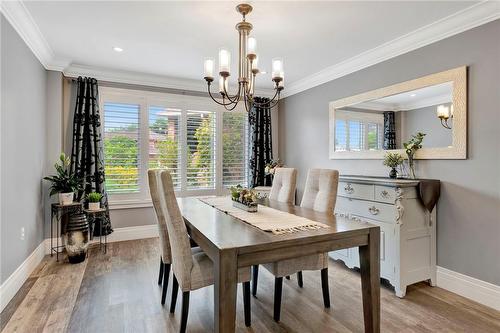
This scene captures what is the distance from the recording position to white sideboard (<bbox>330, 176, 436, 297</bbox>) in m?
2.67

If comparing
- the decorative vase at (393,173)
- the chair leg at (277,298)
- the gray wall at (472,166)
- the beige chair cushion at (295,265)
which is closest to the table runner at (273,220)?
the beige chair cushion at (295,265)

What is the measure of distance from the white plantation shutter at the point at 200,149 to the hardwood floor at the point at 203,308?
1901 mm

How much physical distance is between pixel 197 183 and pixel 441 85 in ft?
11.8

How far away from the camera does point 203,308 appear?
240 cm

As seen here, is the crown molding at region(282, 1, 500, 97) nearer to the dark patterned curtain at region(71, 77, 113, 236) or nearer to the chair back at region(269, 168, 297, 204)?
the chair back at region(269, 168, 297, 204)

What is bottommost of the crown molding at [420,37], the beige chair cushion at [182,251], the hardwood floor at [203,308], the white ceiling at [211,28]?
the hardwood floor at [203,308]

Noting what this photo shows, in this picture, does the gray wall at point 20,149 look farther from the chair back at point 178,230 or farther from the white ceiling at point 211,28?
the chair back at point 178,230

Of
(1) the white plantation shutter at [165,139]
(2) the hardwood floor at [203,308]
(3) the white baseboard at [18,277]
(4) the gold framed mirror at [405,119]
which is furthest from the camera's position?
(1) the white plantation shutter at [165,139]

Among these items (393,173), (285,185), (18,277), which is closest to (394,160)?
(393,173)

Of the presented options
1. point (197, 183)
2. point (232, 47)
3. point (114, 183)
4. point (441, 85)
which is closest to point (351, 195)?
point (441, 85)

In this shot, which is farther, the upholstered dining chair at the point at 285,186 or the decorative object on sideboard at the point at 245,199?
the upholstered dining chair at the point at 285,186

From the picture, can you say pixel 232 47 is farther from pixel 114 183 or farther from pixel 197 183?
pixel 114 183

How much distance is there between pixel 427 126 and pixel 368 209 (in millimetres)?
1054

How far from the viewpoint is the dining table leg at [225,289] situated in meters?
1.41
